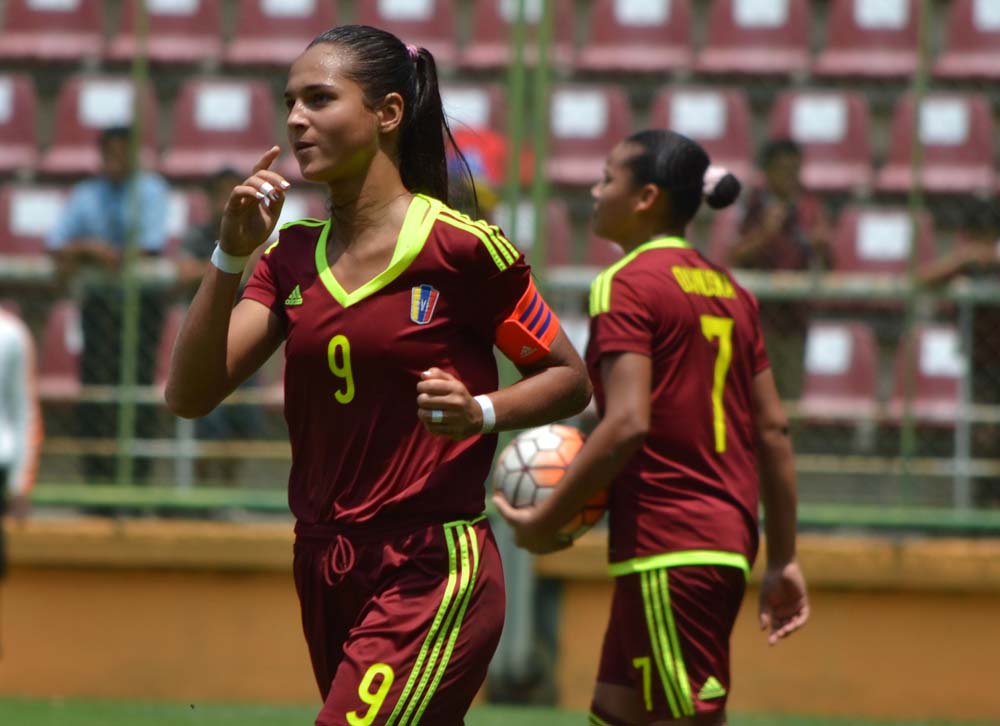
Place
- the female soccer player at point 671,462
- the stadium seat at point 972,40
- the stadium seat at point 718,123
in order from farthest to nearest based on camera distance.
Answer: the stadium seat at point 972,40, the stadium seat at point 718,123, the female soccer player at point 671,462

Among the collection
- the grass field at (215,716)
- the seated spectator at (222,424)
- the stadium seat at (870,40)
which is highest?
the stadium seat at (870,40)

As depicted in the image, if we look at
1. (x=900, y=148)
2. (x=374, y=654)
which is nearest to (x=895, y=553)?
(x=900, y=148)

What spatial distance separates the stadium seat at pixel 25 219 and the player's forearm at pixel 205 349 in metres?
6.63

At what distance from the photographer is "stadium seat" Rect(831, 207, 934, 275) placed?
30.1 ft

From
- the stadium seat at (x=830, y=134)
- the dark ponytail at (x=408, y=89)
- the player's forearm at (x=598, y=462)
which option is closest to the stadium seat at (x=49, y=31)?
the stadium seat at (x=830, y=134)

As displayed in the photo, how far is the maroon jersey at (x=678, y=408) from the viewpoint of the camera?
4.50 m

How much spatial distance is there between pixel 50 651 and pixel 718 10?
5720 millimetres

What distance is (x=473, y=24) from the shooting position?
1071cm

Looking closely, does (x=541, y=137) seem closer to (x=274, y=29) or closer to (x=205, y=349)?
(x=274, y=29)

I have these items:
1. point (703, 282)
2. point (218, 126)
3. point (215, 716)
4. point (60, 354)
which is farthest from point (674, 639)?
point (218, 126)

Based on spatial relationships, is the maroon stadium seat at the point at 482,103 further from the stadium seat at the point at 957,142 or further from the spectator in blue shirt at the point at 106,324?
the stadium seat at the point at 957,142

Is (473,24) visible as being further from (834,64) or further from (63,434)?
(63,434)

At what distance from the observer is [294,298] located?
3.53m

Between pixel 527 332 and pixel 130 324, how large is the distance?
4.85 m
